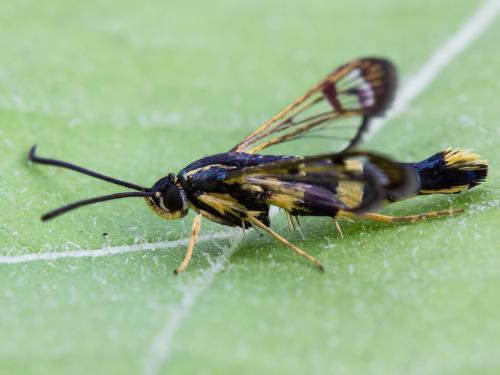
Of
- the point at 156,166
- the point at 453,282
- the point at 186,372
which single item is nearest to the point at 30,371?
the point at 186,372

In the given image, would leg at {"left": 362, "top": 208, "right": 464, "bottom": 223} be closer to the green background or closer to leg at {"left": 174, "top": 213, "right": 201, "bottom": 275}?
the green background

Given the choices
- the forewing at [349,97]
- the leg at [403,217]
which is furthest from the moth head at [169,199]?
the leg at [403,217]

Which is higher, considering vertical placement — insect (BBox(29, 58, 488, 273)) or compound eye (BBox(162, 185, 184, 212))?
insect (BBox(29, 58, 488, 273))

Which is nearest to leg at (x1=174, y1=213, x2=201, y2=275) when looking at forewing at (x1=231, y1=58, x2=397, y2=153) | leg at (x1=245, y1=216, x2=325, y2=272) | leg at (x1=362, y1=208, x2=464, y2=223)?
leg at (x1=245, y1=216, x2=325, y2=272)

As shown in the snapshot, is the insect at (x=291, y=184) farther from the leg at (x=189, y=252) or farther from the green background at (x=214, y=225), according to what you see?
the green background at (x=214, y=225)

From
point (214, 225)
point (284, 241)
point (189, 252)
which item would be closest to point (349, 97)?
point (284, 241)
